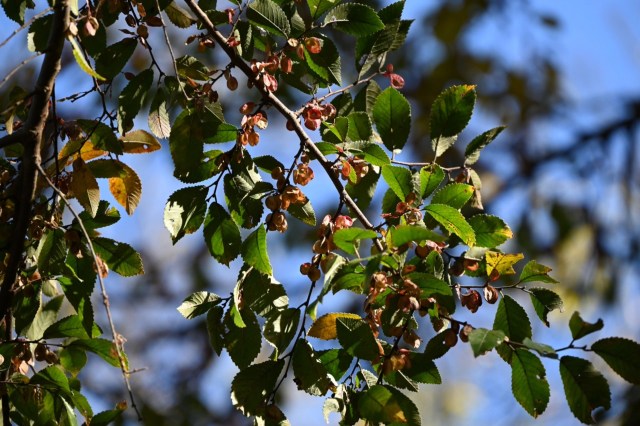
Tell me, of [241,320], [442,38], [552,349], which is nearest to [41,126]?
[241,320]

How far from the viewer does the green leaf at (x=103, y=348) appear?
730 millimetres

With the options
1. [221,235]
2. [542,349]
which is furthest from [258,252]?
[542,349]

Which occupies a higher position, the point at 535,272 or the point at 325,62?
the point at 325,62

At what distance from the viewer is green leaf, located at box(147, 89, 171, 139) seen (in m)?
0.74

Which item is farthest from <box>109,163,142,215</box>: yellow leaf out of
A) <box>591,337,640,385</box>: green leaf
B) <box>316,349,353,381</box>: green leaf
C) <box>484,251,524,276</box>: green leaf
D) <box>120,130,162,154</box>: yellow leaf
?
<box>591,337,640,385</box>: green leaf

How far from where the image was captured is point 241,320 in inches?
27.5

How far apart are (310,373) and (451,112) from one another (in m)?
0.28

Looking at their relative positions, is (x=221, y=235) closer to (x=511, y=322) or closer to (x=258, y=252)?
(x=258, y=252)

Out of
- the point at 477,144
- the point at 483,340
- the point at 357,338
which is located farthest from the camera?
the point at 477,144

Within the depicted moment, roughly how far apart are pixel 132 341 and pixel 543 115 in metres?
2.68

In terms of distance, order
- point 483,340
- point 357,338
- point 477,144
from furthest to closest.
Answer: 1. point 477,144
2. point 357,338
3. point 483,340

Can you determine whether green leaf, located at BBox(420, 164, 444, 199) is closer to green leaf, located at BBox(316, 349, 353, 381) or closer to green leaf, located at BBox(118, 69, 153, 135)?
green leaf, located at BBox(316, 349, 353, 381)

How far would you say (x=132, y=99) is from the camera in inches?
28.2

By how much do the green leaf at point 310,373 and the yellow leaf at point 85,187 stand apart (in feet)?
0.76
